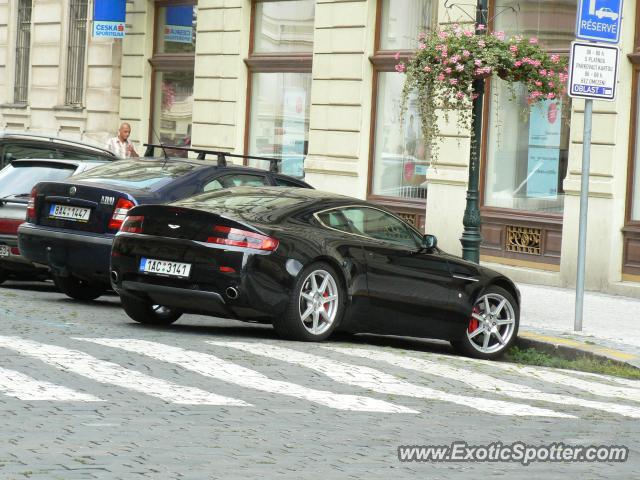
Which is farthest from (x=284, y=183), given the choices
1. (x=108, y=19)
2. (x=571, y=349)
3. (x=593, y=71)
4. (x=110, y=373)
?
(x=108, y=19)

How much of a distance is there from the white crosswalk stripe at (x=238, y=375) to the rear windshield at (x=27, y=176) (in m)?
4.93

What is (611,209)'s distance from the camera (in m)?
18.0

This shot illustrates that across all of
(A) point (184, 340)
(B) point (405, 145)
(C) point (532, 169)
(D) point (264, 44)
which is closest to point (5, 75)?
(D) point (264, 44)

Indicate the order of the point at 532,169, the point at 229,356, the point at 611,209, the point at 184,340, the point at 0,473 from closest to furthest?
the point at 0,473 < the point at 229,356 < the point at 184,340 < the point at 611,209 < the point at 532,169

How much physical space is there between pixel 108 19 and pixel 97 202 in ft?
45.4

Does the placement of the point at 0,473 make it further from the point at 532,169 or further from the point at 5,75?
the point at 5,75

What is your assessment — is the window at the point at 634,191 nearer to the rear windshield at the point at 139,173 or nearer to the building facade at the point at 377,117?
the building facade at the point at 377,117

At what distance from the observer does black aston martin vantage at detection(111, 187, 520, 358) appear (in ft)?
37.5

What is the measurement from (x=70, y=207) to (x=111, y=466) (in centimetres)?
758

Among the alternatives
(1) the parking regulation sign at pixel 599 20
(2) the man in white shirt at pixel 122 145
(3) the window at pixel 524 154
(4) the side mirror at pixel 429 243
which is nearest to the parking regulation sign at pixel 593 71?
(1) the parking regulation sign at pixel 599 20

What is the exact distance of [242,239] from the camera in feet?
37.5

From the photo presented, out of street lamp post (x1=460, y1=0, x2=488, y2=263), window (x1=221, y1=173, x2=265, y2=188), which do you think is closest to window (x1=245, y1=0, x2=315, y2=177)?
street lamp post (x1=460, y1=0, x2=488, y2=263)

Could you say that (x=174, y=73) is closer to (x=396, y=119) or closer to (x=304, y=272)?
(x=396, y=119)

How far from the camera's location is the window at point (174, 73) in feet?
86.0
